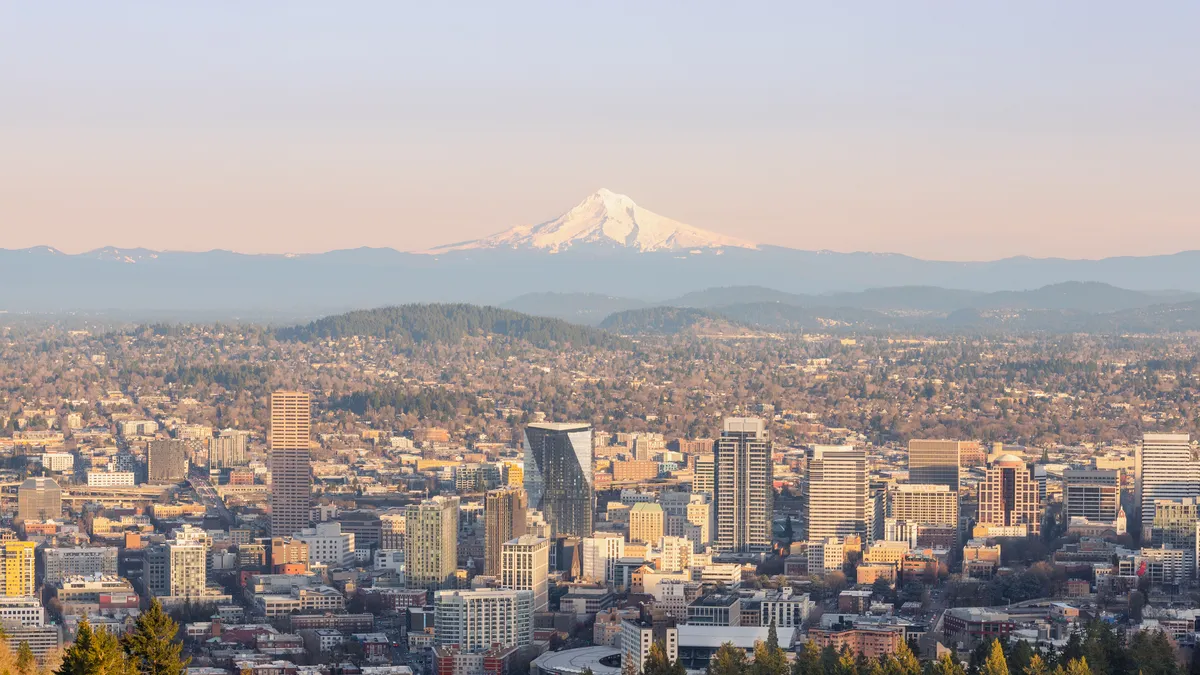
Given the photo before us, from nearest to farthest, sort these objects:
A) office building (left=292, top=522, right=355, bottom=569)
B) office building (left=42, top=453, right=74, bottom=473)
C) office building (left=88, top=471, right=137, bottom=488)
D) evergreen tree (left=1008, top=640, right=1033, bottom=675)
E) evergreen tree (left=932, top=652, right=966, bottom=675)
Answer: evergreen tree (left=932, top=652, right=966, bottom=675) < evergreen tree (left=1008, top=640, right=1033, bottom=675) < office building (left=292, top=522, right=355, bottom=569) < office building (left=88, top=471, right=137, bottom=488) < office building (left=42, top=453, right=74, bottom=473)

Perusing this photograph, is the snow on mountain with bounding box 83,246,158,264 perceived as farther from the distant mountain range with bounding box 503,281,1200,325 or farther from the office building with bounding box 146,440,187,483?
the office building with bounding box 146,440,187,483

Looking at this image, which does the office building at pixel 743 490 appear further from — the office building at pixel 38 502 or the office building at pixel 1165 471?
the office building at pixel 38 502

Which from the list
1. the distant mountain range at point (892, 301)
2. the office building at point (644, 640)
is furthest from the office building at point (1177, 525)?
the distant mountain range at point (892, 301)

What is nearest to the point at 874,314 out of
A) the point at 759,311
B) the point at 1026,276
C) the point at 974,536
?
the point at 759,311

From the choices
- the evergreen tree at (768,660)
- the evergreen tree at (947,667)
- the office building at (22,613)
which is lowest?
the office building at (22,613)

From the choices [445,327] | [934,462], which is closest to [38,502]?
[934,462]

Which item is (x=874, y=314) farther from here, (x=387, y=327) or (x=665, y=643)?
(x=665, y=643)

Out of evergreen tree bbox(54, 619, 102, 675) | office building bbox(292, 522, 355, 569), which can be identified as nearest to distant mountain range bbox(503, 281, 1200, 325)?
office building bbox(292, 522, 355, 569)
